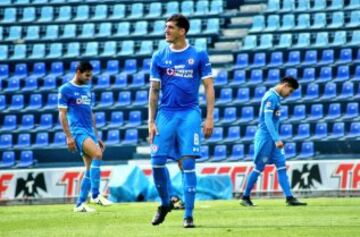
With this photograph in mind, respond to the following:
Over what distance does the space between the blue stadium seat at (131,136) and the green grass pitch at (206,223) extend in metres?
12.7

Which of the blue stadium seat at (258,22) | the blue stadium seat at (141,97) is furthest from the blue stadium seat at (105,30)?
the blue stadium seat at (258,22)

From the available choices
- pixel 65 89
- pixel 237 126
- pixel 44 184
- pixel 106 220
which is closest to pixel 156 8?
pixel 237 126

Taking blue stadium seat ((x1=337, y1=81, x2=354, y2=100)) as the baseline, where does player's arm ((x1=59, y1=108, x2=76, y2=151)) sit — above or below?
below

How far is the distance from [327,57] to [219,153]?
15.4 ft

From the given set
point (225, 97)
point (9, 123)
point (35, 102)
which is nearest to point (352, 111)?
point (225, 97)

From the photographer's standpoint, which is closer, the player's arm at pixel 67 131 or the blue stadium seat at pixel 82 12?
the player's arm at pixel 67 131

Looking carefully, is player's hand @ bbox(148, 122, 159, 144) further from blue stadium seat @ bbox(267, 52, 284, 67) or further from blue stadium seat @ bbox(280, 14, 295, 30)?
blue stadium seat @ bbox(280, 14, 295, 30)

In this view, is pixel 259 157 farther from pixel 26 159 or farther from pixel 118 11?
pixel 118 11

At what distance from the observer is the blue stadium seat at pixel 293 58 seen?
31480 mm

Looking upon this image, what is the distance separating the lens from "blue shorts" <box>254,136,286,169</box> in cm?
1852

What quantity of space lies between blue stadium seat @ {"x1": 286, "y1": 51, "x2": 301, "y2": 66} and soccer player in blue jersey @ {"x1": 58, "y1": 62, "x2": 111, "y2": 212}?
1475 centimetres

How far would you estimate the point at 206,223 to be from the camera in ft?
42.7

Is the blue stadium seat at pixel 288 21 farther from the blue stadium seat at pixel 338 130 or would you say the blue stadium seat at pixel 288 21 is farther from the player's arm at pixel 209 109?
the player's arm at pixel 209 109

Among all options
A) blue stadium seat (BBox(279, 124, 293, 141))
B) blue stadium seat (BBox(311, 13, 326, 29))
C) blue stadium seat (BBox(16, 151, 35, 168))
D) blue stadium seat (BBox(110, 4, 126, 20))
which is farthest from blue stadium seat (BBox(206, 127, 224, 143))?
blue stadium seat (BBox(110, 4, 126, 20))
